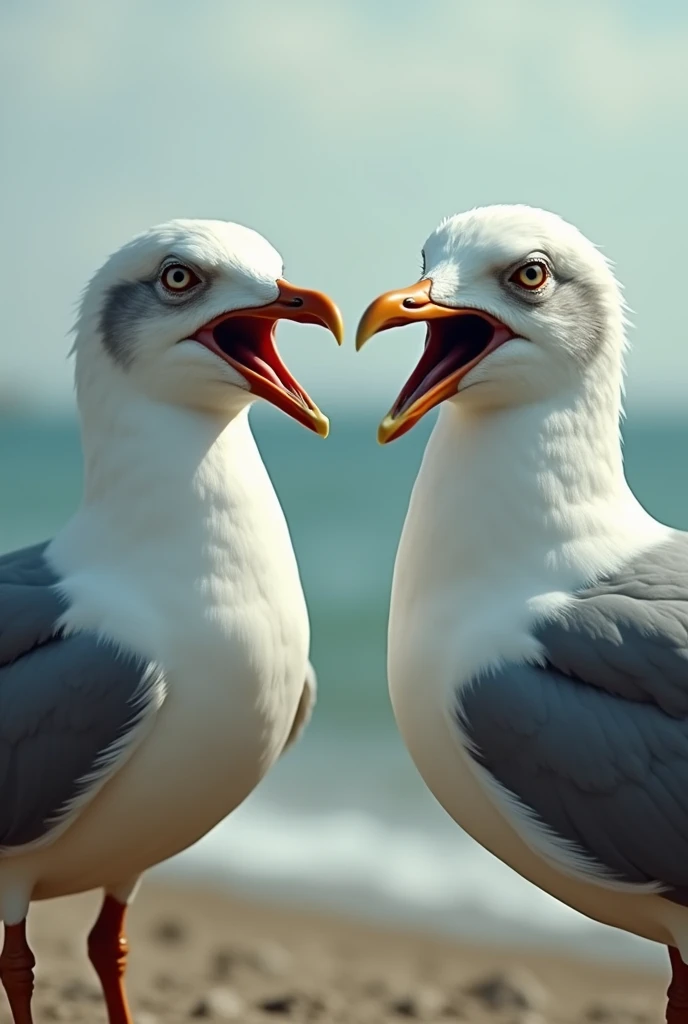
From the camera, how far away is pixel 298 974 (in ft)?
20.3

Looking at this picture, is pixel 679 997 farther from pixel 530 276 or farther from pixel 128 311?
pixel 128 311

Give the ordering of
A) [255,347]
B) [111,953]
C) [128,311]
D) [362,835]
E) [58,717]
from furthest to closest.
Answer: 1. [362,835]
2. [111,953]
3. [255,347]
4. [128,311]
5. [58,717]

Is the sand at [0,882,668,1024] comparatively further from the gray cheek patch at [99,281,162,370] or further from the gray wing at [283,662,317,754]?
the gray cheek patch at [99,281,162,370]

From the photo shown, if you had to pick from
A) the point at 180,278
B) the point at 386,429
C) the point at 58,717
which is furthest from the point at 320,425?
the point at 58,717

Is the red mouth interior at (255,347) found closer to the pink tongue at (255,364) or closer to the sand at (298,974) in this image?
the pink tongue at (255,364)

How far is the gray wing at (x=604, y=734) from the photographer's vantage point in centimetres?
340

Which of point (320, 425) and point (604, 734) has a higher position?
point (320, 425)

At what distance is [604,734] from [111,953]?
5.50 ft

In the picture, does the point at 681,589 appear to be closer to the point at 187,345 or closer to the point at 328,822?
the point at 187,345

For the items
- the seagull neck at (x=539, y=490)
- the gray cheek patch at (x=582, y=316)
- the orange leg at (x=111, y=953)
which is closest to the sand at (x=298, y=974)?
the orange leg at (x=111, y=953)

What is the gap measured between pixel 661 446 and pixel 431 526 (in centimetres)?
3467

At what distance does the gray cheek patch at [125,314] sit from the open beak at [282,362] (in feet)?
0.49

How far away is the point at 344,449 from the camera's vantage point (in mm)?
36531

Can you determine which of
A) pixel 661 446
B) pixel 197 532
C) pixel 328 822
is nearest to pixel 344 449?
pixel 661 446
